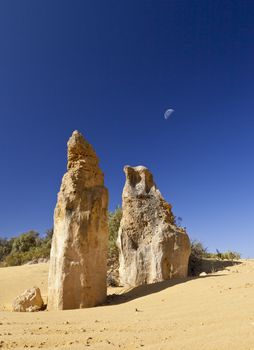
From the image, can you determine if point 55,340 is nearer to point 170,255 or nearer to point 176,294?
point 176,294

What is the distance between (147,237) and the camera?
38.6 feet

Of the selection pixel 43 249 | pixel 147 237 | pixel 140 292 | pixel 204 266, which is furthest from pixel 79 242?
pixel 43 249

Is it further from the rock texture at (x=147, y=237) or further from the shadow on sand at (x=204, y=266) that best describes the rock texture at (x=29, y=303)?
the shadow on sand at (x=204, y=266)

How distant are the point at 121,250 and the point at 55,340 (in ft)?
26.0

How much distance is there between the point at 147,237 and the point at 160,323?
6609 millimetres

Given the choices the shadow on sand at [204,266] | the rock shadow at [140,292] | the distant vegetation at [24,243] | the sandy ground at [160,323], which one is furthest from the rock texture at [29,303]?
the distant vegetation at [24,243]

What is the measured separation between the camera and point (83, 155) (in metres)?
9.48

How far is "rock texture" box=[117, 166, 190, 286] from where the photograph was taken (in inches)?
426

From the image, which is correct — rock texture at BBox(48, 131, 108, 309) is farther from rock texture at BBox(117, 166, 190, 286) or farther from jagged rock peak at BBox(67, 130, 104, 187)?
rock texture at BBox(117, 166, 190, 286)

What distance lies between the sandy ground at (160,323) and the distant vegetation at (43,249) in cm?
729

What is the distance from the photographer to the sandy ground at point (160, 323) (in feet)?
13.5

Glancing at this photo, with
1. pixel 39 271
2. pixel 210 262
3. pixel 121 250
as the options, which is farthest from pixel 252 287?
pixel 39 271

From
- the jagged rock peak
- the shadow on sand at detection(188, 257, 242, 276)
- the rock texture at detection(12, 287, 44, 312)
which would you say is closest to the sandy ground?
the rock texture at detection(12, 287, 44, 312)

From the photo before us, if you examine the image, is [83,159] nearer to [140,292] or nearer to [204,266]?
[140,292]
